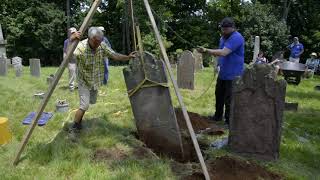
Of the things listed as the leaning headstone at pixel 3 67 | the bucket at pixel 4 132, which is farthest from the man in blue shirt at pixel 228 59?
the leaning headstone at pixel 3 67

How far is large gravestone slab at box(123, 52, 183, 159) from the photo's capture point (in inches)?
243

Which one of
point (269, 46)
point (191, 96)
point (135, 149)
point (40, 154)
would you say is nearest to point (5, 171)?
point (40, 154)

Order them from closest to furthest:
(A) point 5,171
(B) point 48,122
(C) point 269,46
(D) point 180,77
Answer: (A) point 5,171, (B) point 48,122, (D) point 180,77, (C) point 269,46

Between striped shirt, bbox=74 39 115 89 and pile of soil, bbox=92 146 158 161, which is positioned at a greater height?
striped shirt, bbox=74 39 115 89

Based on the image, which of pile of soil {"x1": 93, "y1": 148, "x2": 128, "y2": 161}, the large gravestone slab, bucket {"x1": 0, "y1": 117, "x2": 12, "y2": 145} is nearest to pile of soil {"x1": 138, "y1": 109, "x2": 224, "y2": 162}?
the large gravestone slab

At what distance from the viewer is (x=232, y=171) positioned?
5426 millimetres

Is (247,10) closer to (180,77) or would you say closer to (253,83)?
(180,77)

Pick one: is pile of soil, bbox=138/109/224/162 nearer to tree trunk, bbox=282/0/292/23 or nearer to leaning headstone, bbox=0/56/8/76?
leaning headstone, bbox=0/56/8/76

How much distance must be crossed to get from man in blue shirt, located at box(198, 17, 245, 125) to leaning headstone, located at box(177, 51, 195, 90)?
15.1 feet

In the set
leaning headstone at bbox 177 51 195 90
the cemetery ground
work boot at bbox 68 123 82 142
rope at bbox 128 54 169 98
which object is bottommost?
the cemetery ground

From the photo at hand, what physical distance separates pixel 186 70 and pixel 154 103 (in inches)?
264

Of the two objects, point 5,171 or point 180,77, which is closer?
point 5,171

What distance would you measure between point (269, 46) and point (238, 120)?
26.3 meters

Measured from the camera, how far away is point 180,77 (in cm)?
1294
